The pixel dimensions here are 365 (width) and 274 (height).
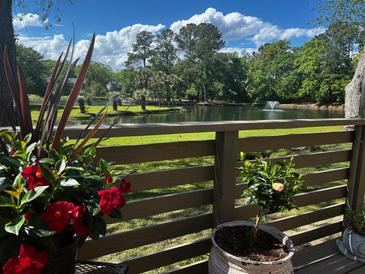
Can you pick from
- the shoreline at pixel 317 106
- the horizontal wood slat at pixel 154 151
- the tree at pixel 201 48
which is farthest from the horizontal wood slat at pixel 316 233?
the tree at pixel 201 48

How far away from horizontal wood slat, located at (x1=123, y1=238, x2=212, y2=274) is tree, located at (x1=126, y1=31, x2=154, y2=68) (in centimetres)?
5541

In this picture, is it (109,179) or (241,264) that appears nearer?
(109,179)

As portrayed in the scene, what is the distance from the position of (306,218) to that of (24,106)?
203 cm

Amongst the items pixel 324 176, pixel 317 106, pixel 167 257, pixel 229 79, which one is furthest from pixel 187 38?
pixel 167 257

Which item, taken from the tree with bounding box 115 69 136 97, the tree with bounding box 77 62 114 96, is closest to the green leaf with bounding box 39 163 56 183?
the tree with bounding box 77 62 114 96

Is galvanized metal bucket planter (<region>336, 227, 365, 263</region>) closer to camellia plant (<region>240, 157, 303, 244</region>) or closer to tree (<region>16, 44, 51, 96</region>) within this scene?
camellia plant (<region>240, 157, 303, 244</region>)

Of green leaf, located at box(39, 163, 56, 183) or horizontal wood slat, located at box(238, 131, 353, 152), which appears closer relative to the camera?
green leaf, located at box(39, 163, 56, 183)

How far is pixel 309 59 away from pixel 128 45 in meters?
31.3

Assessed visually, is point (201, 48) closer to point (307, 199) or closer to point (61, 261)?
point (307, 199)

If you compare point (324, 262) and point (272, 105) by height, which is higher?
point (324, 262)

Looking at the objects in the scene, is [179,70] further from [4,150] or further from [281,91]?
[4,150]

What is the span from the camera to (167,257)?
168 cm

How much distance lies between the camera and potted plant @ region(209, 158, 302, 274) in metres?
1.38

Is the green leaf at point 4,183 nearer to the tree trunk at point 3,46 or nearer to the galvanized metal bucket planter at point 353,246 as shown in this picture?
the tree trunk at point 3,46
